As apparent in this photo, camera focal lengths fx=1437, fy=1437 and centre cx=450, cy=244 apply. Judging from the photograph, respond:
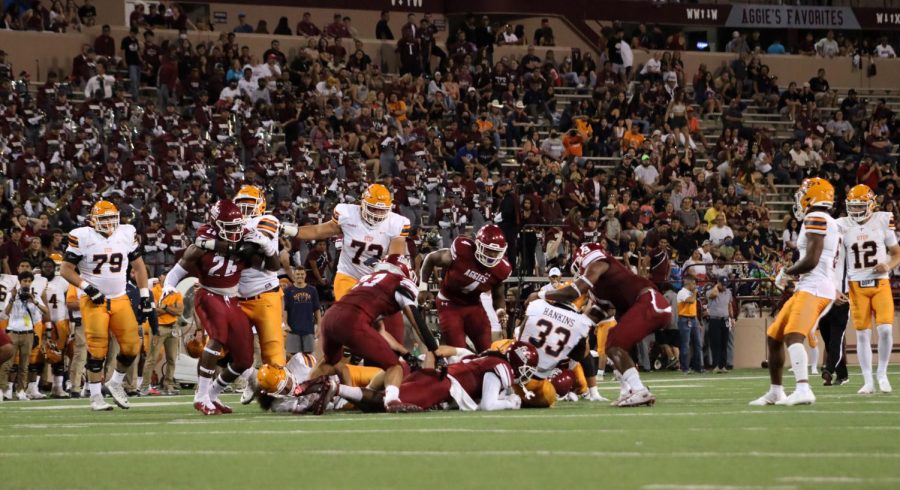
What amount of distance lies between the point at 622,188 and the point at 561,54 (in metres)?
7.21

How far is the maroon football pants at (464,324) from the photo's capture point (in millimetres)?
13102

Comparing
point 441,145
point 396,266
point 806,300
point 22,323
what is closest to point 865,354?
point 806,300

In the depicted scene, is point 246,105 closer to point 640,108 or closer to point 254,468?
point 640,108

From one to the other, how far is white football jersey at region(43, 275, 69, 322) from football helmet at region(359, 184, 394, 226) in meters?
6.06

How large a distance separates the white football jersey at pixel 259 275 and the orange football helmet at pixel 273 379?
30.6 inches

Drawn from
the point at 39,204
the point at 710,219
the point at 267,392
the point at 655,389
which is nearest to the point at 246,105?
the point at 39,204

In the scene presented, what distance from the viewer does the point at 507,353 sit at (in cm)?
1193

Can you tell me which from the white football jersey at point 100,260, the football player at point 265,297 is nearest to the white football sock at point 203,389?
the football player at point 265,297

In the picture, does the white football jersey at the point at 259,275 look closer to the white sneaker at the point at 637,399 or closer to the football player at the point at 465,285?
the football player at the point at 465,285

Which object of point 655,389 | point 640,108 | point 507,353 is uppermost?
A: point 640,108

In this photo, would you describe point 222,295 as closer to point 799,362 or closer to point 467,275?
point 467,275

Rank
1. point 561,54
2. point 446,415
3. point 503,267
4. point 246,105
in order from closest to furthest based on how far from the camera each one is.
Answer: point 446,415 → point 503,267 → point 246,105 → point 561,54

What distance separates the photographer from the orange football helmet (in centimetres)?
1159

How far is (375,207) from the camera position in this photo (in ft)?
43.7
